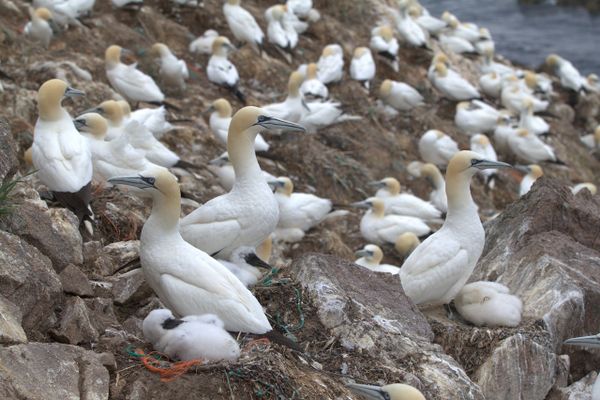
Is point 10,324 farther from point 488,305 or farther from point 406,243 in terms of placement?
point 406,243

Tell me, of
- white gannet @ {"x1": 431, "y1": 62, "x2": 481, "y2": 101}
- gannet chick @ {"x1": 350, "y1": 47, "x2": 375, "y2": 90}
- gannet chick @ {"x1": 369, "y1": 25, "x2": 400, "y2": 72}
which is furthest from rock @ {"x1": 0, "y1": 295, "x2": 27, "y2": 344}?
gannet chick @ {"x1": 369, "y1": 25, "x2": 400, "y2": 72}

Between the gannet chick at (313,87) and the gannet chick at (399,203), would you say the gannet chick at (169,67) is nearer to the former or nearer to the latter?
the gannet chick at (313,87)

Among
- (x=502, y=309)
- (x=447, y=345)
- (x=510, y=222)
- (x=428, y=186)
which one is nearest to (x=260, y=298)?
(x=447, y=345)

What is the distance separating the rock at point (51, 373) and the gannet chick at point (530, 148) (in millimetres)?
10826

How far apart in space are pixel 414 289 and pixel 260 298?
4.46ft

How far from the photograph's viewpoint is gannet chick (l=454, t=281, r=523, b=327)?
19.7 ft

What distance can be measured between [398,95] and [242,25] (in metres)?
2.41

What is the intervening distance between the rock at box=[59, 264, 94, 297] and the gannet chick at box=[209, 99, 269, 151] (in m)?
5.46

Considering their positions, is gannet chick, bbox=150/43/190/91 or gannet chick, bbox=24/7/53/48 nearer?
gannet chick, bbox=24/7/53/48

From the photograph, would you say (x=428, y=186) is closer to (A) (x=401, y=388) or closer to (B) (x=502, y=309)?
(B) (x=502, y=309)

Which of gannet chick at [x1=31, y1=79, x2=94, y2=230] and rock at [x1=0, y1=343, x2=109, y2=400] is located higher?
rock at [x1=0, y1=343, x2=109, y2=400]

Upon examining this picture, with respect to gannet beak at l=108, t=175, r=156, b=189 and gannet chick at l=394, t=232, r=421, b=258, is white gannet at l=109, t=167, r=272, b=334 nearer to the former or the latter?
gannet beak at l=108, t=175, r=156, b=189

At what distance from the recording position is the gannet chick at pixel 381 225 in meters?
10.1

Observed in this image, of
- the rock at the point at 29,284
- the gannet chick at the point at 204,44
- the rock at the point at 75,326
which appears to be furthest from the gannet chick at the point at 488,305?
the gannet chick at the point at 204,44
